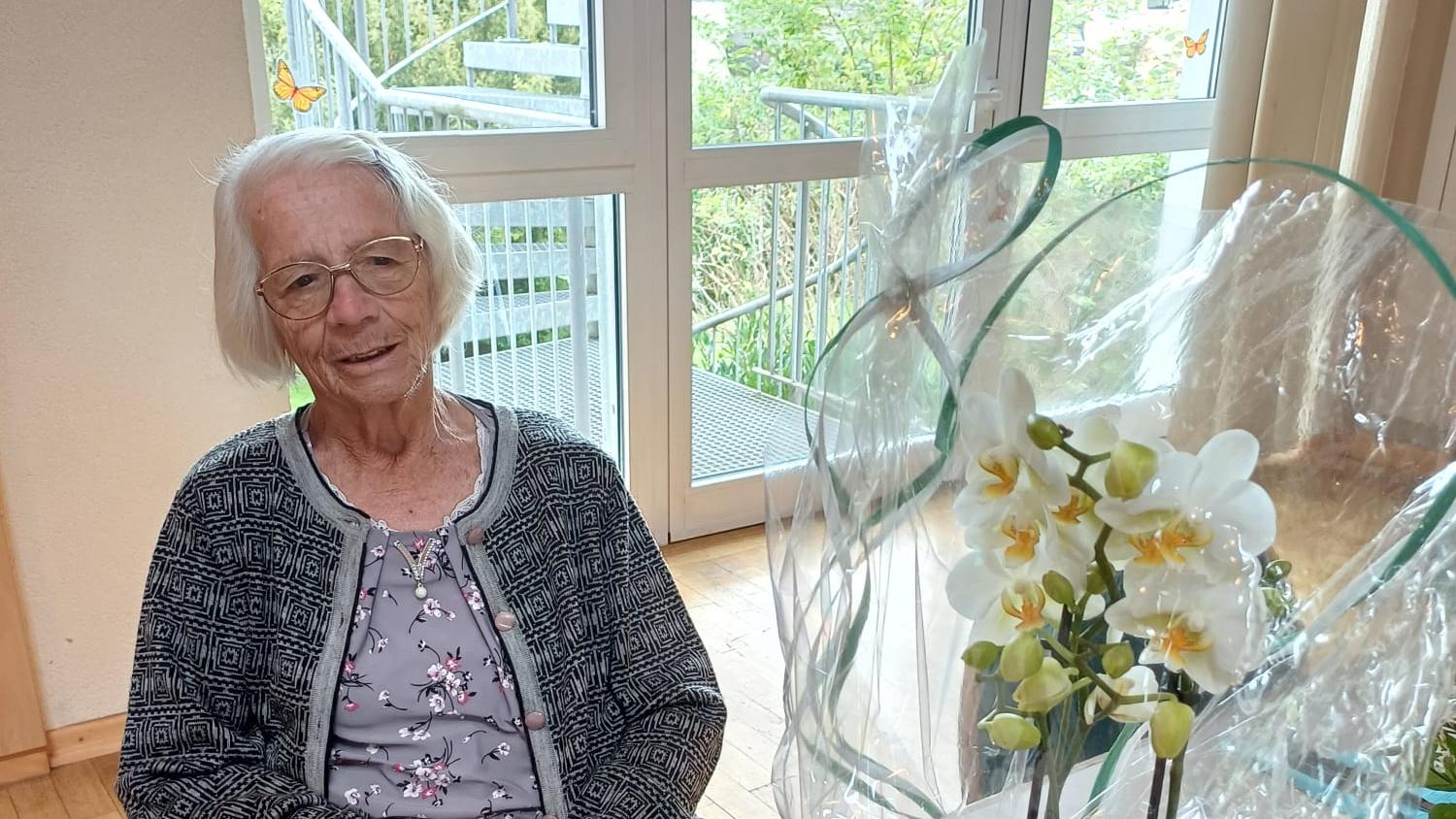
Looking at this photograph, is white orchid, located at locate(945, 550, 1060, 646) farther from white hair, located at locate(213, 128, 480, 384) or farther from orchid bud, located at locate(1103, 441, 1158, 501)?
white hair, located at locate(213, 128, 480, 384)

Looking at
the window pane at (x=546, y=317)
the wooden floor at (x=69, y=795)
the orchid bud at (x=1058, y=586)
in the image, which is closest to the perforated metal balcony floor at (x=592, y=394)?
the window pane at (x=546, y=317)

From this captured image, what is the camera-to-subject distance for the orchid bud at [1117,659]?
53 cm

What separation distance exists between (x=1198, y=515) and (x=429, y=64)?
7.71ft

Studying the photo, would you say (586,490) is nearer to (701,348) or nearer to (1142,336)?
(1142,336)

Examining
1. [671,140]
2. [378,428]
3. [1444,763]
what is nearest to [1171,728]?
[1444,763]

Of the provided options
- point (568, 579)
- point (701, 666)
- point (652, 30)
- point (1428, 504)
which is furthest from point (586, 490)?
point (652, 30)

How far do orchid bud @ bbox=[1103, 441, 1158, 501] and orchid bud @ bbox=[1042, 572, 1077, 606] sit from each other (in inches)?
1.8

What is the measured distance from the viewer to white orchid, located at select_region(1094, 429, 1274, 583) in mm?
485

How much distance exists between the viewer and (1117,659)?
0.53 m

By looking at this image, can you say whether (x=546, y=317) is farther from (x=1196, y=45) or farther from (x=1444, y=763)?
(x=1444, y=763)

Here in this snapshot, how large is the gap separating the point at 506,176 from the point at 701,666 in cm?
162

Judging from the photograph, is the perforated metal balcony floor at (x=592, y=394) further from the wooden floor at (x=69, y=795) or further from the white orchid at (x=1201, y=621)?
the white orchid at (x=1201, y=621)

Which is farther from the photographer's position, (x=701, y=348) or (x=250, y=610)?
(x=701, y=348)

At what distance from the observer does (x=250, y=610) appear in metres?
1.22
